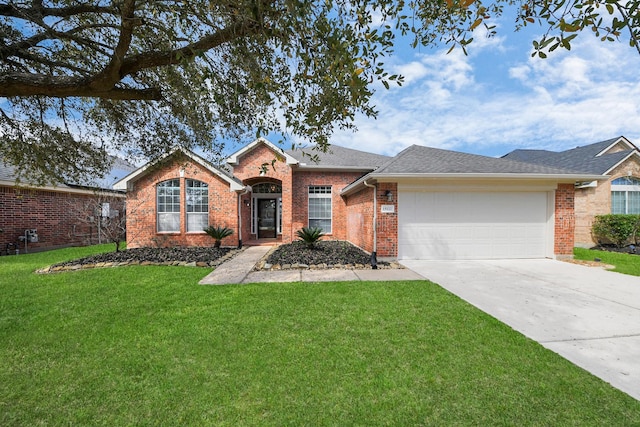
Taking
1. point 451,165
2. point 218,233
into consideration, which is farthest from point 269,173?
point 451,165

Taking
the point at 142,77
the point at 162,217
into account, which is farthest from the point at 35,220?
the point at 142,77

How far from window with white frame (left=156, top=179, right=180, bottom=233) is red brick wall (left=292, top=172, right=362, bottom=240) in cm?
546

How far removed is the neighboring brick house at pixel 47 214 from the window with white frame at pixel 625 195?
74.5ft

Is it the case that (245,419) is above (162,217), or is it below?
below

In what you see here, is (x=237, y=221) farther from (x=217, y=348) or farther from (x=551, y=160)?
(x=551, y=160)

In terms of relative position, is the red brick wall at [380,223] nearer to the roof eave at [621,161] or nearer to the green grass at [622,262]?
the green grass at [622,262]

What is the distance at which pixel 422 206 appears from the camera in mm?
9227

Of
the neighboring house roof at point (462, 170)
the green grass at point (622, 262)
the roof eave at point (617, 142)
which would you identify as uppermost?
the roof eave at point (617, 142)

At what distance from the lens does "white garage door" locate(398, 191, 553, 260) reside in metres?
9.23

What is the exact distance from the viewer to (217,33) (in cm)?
319

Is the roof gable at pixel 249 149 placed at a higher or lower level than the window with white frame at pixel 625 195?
higher

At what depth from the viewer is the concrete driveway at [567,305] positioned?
128 inches

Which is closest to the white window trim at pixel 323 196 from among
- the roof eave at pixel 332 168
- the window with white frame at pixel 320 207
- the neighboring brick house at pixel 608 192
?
the window with white frame at pixel 320 207

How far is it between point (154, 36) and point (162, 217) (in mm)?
9418
